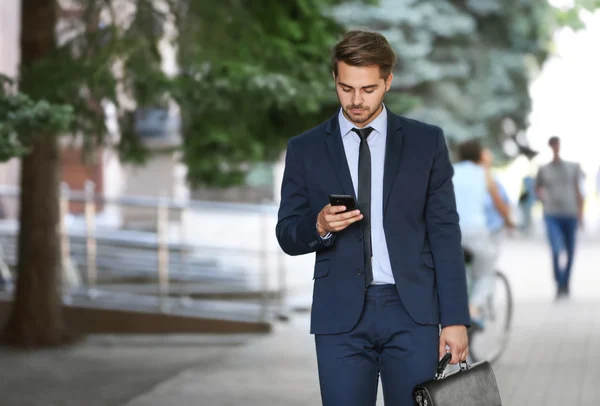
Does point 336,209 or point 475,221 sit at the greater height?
point 336,209

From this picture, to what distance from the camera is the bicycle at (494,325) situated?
9.15 meters

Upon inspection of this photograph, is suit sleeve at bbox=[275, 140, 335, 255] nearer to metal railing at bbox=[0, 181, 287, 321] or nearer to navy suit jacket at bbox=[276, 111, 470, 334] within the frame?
navy suit jacket at bbox=[276, 111, 470, 334]

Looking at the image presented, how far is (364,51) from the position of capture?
11.8 feet

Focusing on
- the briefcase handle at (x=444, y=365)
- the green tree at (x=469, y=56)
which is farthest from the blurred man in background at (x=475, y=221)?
the green tree at (x=469, y=56)

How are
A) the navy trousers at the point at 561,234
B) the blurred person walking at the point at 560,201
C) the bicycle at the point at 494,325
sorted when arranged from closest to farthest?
the bicycle at the point at 494,325, the blurred person walking at the point at 560,201, the navy trousers at the point at 561,234

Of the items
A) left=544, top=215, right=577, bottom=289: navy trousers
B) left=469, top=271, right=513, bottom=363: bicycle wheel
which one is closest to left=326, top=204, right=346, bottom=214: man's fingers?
left=469, top=271, right=513, bottom=363: bicycle wheel

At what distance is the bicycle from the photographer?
30.0 ft

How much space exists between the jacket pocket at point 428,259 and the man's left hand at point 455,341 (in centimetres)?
21

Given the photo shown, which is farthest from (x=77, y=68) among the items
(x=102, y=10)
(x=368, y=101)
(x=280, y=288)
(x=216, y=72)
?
(x=368, y=101)

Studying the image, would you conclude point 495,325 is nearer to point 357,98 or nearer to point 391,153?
point 391,153

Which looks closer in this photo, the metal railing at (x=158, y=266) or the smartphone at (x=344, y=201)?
the smartphone at (x=344, y=201)

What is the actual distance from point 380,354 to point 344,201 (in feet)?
2.10

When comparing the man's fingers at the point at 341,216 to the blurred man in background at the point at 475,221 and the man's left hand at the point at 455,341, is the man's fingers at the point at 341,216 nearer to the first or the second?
the man's left hand at the point at 455,341

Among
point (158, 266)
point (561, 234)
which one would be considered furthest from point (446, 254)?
point (561, 234)
